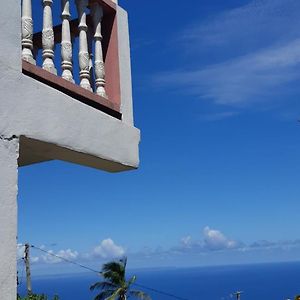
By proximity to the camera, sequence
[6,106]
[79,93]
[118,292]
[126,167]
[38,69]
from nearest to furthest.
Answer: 1. [6,106]
2. [38,69]
3. [79,93]
4. [126,167]
5. [118,292]

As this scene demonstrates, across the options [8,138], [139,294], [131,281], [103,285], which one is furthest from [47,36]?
[103,285]

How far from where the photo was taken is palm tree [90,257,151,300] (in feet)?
128

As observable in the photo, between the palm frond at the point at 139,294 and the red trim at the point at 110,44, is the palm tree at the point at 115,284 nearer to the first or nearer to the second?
the palm frond at the point at 139,294

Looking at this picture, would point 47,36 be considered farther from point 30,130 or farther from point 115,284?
point 115,284

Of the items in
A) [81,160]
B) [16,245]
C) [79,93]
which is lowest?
[16,245]

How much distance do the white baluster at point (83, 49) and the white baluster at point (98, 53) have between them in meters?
0.10

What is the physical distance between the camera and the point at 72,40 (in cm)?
416

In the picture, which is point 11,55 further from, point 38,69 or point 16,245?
point 16,245

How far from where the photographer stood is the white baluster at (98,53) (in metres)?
4.11

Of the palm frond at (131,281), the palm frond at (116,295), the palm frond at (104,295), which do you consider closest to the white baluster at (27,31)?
the palm frond at (116,295)

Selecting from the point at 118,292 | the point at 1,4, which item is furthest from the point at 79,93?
the point at 118,292

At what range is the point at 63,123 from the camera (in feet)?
11.8

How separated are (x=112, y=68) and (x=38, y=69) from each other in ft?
2.63

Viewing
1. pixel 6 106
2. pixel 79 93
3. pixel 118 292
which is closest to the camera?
pixel 6 106
